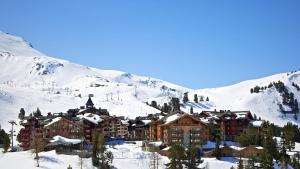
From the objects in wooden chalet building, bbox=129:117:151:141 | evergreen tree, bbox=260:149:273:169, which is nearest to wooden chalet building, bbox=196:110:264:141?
wooden chalet building, bbox=129:117:151:141

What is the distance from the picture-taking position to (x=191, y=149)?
328ft

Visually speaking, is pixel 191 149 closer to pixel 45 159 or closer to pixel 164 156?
pixel 164 156

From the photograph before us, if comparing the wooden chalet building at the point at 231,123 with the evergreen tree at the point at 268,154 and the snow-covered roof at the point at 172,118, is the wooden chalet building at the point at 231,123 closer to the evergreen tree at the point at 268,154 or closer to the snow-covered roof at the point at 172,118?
the snow-covered roof at the point at 172,118

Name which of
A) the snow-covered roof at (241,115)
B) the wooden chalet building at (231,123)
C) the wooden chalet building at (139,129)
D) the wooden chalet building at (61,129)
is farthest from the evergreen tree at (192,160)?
the snow-covered roof at (241,115)

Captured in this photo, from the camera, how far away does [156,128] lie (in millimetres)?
142000

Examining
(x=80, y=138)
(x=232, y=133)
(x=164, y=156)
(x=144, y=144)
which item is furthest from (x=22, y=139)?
(x=232, y=133)

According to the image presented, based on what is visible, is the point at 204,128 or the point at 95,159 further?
the point at 204,128

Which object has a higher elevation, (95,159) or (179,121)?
(179,121)

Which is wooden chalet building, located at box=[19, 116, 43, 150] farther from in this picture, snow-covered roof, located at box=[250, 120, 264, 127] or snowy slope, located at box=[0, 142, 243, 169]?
snow-covered roof, located at box=[250, 120, 264, 127]

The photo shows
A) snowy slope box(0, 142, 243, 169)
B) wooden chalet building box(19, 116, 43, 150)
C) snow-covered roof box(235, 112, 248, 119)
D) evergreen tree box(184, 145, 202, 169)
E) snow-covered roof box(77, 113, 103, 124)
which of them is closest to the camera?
evergreen tree box(184, 145, 202, 169)

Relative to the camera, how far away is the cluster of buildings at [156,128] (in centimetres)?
12950

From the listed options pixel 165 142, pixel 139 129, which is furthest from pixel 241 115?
pixel 165 142

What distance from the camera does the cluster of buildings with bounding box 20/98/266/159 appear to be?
12950 cm

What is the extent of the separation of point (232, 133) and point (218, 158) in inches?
1485
